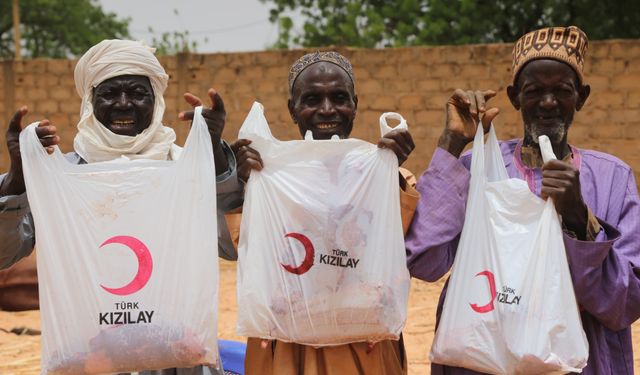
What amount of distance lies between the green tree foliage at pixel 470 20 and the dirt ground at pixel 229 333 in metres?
7.69

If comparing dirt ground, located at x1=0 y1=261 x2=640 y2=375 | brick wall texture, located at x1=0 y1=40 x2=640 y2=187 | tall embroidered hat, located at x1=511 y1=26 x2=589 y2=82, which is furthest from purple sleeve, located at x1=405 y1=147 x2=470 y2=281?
brick wall texture, located at x1=0 y1=40 x2=640 y2=187

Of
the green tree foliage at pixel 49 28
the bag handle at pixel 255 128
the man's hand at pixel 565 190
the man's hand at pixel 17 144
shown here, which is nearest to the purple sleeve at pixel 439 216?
the man's hand at pixel 565 190

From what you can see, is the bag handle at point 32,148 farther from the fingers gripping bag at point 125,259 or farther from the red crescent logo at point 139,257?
the red crescent logo at point 139,257

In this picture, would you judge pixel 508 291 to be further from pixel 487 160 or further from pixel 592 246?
pixel 487 160

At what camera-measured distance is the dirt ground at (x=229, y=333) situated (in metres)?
5.23

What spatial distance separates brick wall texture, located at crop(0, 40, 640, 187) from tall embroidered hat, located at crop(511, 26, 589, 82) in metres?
5.62

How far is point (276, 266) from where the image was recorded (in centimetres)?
250

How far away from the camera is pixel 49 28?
24.9 metres

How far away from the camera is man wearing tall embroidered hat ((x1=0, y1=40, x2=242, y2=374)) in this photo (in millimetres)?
2514

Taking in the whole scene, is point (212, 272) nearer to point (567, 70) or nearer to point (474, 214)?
point (474, 214)

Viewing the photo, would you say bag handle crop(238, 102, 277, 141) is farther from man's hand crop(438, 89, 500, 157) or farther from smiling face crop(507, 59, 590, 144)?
smiling face crop(507, 59, 590, 144)

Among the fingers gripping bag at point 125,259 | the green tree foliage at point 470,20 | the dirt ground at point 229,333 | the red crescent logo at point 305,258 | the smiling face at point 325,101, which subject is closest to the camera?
the fingers gripping bag at point 125,259

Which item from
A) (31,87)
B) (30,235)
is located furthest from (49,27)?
(30,235)

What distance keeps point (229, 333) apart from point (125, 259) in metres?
3.57
